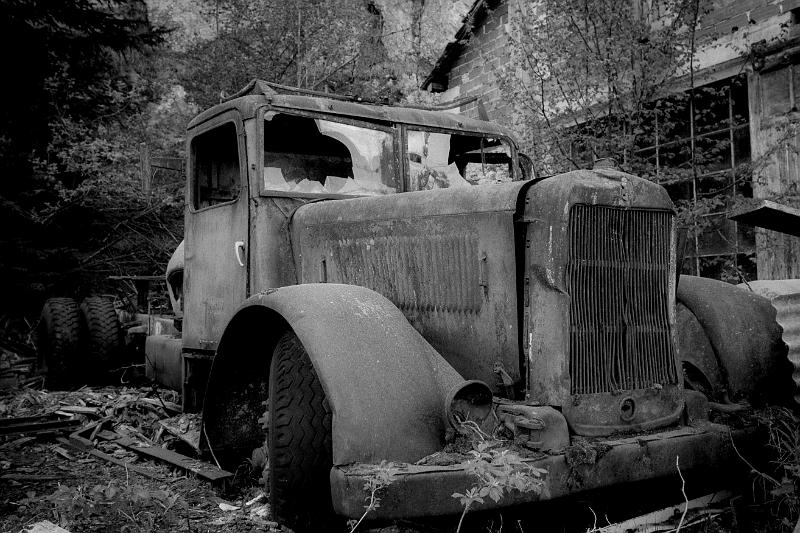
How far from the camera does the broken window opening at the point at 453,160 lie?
4.45 metres

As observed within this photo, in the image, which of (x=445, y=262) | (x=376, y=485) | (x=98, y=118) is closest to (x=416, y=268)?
(x=445, y=262)

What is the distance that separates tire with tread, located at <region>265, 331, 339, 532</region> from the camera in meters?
3.06

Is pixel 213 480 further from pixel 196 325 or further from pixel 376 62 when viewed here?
pixel 376 62

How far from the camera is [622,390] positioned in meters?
2.94

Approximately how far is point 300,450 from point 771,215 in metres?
2.32

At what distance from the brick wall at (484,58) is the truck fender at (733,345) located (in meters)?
7.64

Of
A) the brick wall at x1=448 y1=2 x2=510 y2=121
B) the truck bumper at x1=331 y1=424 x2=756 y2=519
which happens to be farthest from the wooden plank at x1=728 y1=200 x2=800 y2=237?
the brick wall at x1=448 y1=2 x2=510 y2=121

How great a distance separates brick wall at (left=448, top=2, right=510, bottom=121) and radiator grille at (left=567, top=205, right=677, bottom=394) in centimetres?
→ 833

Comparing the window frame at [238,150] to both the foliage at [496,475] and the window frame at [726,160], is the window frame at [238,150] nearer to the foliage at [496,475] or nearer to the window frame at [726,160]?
the foliage at [496,475]

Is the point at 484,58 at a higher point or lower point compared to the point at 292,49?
lower

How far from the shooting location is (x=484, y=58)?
11.8m

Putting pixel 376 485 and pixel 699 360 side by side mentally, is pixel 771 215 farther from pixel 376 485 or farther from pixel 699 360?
pixel 376 485

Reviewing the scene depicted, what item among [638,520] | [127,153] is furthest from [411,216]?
[127,153]

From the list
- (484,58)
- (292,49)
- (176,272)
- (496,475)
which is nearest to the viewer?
(496,475)
